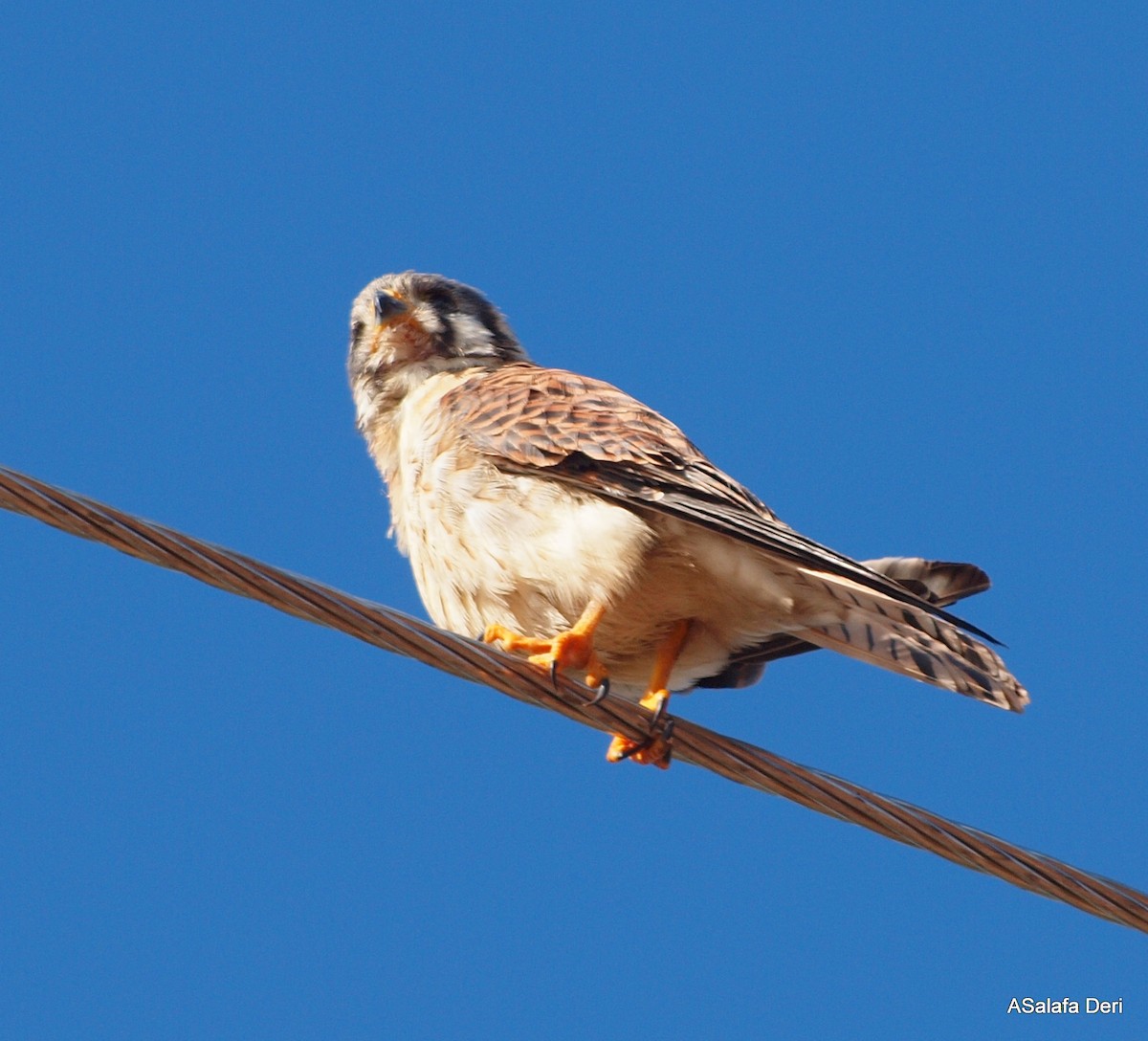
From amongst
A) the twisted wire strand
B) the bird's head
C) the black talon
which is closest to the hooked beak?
the bird's head

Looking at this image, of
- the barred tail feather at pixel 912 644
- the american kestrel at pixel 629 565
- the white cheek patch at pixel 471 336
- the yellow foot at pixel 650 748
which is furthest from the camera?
the white cheek patch at pixel 471 336

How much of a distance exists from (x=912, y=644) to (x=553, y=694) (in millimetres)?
1387

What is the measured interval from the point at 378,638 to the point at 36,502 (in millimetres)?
739

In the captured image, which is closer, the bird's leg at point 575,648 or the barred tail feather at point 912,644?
the barred tail feather at point 912,644

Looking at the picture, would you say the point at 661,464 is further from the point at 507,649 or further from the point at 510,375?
the point at 510,375

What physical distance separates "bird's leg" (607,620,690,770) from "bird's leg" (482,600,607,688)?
0.18 meters

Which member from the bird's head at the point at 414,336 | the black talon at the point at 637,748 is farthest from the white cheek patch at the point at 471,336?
the black talon at the point at 637,748

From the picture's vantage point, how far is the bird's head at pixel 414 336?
19.8ft

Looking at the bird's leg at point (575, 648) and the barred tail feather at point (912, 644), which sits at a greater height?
the barred tail feather at point (912, 644)

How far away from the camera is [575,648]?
15.0ft

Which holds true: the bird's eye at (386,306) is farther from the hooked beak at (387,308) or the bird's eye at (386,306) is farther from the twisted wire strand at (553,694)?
the twisted wire strand at (553,694)

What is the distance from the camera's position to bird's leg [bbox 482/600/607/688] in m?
4.56

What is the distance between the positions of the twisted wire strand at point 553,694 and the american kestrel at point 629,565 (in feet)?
1.23

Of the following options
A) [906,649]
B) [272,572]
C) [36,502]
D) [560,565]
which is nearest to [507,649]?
[560,565]
